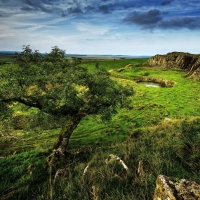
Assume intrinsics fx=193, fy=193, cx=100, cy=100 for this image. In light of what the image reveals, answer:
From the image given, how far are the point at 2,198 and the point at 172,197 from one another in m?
8.81

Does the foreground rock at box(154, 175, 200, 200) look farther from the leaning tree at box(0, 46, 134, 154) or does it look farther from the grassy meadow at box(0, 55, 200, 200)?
the leaning tree at box(0, 46, 134, 154)

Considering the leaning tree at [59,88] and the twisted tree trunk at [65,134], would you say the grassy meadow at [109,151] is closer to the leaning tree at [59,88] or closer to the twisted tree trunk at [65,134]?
the twisted tree trunk at [65,134]

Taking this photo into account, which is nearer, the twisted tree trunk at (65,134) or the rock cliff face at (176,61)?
the twisted tree trunk at (65,134)

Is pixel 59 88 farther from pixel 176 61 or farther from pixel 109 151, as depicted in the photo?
pixel 176 61

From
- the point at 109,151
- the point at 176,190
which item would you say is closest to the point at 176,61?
the point at 109,151

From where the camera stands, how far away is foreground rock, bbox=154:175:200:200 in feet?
15.1

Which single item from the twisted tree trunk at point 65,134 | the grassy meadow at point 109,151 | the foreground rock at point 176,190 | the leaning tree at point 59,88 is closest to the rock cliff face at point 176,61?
the grassy meadow at point 109,151

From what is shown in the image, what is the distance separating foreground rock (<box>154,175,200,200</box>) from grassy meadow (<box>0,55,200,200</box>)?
1.02 meters

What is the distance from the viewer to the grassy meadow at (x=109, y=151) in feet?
24.2

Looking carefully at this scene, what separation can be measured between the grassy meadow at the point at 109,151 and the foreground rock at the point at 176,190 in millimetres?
1021

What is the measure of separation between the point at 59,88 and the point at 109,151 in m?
6.71

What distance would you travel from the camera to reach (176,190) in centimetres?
478

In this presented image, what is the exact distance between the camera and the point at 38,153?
18.7 m

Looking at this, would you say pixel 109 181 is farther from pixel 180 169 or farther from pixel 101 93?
pixel 101 93
